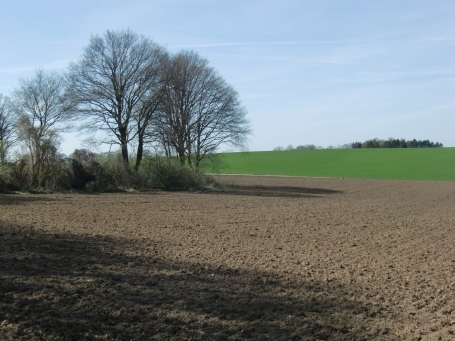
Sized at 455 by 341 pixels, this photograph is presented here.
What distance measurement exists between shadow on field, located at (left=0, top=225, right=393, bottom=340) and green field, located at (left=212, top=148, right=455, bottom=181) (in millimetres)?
51533

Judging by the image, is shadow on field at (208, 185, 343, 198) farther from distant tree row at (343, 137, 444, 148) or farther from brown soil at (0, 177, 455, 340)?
distant tree row at (343, 137, 444, 148)

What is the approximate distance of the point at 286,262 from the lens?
11.6 m

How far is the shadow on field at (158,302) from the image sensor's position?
6.61 meters

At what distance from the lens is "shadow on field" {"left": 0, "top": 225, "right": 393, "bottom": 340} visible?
6.61 meters

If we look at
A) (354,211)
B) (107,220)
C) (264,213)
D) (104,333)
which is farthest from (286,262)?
(354,211)

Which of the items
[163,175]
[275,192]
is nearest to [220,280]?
[275,192]

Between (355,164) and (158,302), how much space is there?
77.9m

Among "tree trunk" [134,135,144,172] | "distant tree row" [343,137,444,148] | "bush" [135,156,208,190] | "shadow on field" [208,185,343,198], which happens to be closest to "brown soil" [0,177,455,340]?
"shadow on field" [208,185,343,198]

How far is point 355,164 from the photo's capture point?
82.4 meters

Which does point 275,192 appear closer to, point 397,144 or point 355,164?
point 355,164

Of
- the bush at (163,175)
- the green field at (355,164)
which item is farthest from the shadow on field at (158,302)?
the green field at (355,164)

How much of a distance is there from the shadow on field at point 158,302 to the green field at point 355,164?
51.5 meters

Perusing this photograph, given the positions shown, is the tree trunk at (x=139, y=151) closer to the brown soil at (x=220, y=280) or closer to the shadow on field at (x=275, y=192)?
the shadow on field at (x=275, y=192)

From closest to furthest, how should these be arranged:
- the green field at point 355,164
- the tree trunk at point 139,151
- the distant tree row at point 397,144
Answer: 1. the tree trunk at point 139,151
2. the green field at point 355,164
3. the distant tree row at point 397,144
